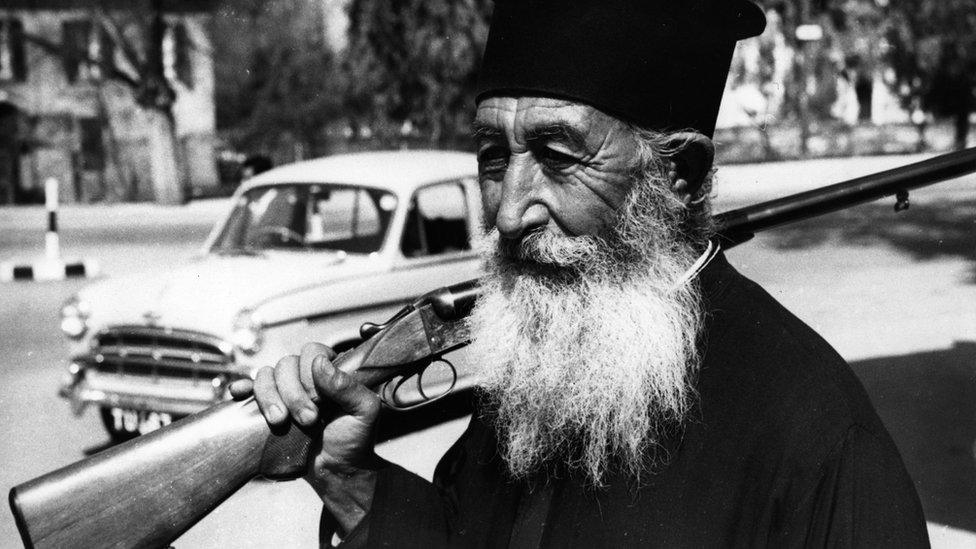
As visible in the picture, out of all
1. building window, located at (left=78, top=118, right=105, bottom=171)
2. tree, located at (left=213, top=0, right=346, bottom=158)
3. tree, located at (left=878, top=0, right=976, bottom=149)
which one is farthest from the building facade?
tree, located at (left=878, top=0, right=976, bottom=149)

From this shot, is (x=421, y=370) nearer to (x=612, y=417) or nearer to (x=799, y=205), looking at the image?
(x=612, y=417)

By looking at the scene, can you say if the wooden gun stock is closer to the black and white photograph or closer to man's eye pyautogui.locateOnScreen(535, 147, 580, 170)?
the black and white photograph

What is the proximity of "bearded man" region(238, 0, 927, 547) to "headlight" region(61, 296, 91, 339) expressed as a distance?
14.9 feet

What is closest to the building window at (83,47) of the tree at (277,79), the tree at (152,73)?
the tree at (152,73)

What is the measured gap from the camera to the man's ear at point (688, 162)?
178cm

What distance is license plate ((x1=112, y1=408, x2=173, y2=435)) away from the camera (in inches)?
228

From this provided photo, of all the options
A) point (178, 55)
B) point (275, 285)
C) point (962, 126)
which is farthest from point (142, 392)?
point (962, 126)

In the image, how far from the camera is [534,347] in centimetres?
181

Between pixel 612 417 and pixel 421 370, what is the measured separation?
512 mm

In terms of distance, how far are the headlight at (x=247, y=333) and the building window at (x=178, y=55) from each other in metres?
27.8

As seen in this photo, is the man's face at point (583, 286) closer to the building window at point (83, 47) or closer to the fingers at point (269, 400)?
the fingers at point (269, 400)

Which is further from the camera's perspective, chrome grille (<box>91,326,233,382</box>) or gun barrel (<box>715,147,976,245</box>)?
chrome grille (<box>91,326,233,382</box>)

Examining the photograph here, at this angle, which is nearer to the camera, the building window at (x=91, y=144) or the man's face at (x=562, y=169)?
the man's face at (x=562, y=169)

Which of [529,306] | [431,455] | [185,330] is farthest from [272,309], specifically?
[529,306]
